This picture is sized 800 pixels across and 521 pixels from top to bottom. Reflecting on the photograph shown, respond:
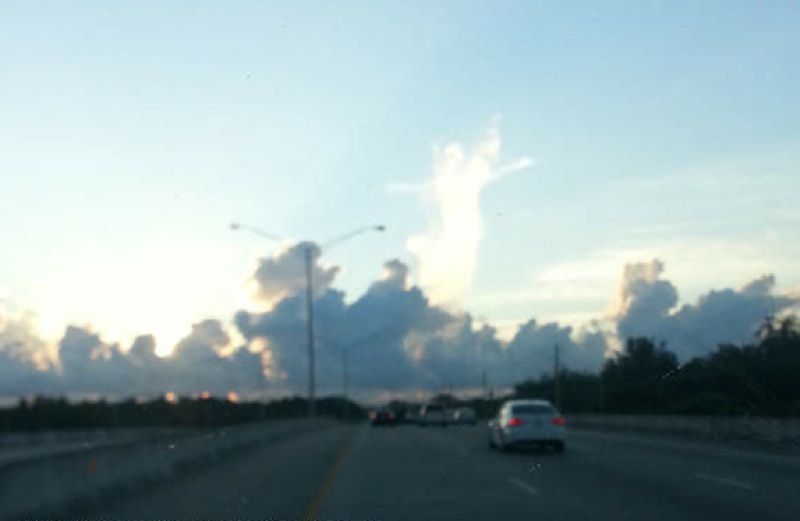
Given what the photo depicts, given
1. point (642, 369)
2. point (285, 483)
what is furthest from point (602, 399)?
point (642, 369)

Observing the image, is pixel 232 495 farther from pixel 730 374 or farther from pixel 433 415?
pixel 433 415

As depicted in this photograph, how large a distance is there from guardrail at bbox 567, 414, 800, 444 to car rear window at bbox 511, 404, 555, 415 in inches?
151

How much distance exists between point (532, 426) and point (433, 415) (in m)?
45.1

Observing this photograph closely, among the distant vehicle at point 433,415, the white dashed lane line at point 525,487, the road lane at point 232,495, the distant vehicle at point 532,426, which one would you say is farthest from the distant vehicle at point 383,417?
the white dashed lane line at point 525,487

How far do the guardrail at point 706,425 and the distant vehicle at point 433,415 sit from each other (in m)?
8.80

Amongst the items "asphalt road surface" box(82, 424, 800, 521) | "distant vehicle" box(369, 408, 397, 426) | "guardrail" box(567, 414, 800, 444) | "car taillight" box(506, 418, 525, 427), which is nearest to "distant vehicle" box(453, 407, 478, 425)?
"distant vehicle" box(369, 408, 397, 426)

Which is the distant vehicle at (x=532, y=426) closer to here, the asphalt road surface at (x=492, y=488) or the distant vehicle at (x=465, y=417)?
the asphalt road surface at (x=492, y=488)

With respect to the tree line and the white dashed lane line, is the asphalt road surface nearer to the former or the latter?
the white dashed lane line

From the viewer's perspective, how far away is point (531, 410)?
36.1 metres

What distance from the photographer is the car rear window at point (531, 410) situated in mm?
36000

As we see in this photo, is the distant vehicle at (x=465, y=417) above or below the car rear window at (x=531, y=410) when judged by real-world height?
below

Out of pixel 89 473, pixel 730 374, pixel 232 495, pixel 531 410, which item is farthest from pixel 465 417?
pixel 730 374

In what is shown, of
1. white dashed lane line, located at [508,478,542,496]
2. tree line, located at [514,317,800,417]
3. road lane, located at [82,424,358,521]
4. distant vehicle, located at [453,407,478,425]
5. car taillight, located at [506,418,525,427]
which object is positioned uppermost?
tree line, located at [514,317,800,417]

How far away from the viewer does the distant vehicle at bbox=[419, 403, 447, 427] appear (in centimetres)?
7944
